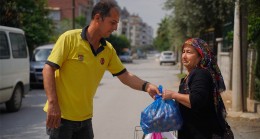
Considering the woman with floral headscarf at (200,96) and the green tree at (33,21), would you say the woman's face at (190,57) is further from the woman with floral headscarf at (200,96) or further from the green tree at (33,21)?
the green tree at (33,21)

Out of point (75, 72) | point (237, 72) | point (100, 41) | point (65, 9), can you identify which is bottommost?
point (237, 72)

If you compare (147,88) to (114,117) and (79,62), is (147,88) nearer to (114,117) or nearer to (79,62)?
(79,62)

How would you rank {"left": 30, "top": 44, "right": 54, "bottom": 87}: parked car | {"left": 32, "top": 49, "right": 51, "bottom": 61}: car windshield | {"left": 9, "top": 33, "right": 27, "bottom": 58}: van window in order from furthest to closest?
{"left": 32, "top": 49, "right": 51, "bottom": 61}: car windshield, {"left": 30, "top": 44, "right": 54, "bottom": 87}: parked car, {"left": 9, "top": 33, "right": 27, "bottom": 58}: van window

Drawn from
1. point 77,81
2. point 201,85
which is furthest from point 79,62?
point 201,85

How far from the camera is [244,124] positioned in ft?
26.9

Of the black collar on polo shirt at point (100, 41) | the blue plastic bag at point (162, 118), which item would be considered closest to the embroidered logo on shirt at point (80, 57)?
the black collar on polo shirt at point (100, 41)

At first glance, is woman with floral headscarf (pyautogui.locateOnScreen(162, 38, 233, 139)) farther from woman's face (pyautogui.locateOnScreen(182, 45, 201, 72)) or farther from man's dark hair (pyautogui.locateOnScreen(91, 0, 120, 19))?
man's dark hair (pyautogui.locateOnScreen(91, 0, 120, 19))

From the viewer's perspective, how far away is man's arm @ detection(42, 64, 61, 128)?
2.91 metres

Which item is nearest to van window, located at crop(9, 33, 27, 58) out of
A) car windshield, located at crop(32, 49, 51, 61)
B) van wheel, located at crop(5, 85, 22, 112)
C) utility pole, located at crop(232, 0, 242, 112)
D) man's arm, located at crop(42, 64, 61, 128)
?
van wheel, located at crop(5, 85, 22, 112)

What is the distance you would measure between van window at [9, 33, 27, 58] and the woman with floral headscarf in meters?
7.24

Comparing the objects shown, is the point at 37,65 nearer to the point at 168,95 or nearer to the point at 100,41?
the point at 100,41

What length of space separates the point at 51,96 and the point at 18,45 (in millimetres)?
7629

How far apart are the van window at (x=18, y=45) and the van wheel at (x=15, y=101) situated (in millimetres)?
828

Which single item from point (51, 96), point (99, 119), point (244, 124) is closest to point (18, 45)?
point (99, 119)
